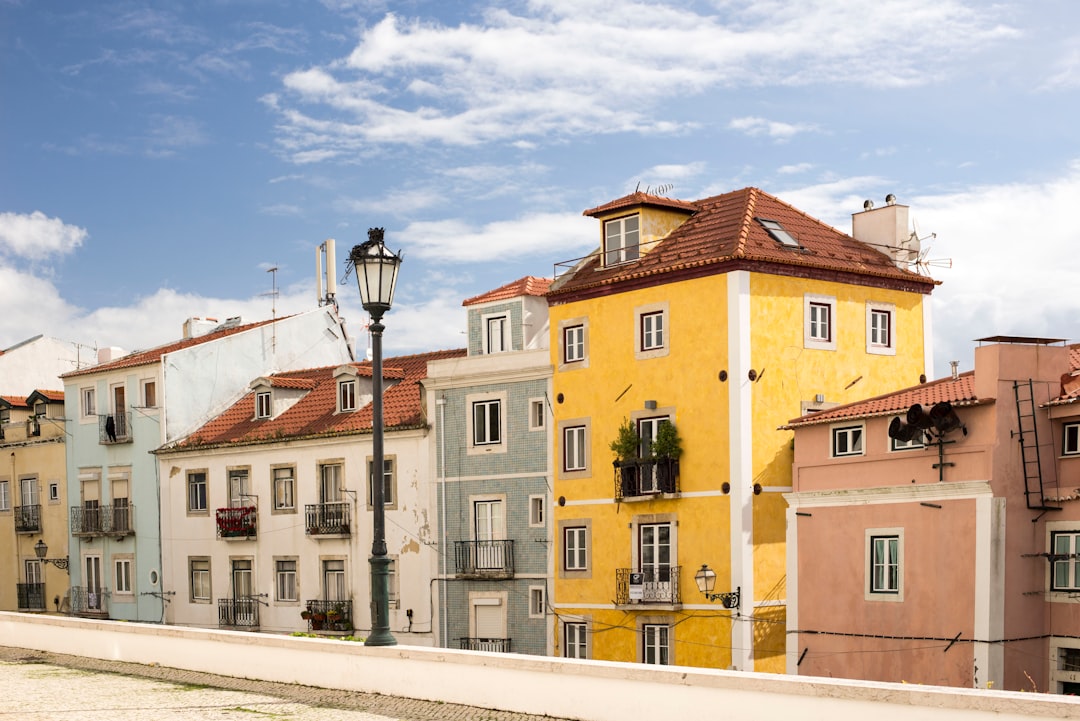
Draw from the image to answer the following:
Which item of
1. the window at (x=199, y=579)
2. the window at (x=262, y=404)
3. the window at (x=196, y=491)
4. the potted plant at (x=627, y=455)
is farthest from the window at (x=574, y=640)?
the window at (x=196, y=491)

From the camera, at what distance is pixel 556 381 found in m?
42.2

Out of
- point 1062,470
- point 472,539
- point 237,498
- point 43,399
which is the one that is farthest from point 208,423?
point 1062,470

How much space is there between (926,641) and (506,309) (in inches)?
684

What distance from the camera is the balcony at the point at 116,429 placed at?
177 feet

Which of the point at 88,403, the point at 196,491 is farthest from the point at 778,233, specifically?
the point at 88,403

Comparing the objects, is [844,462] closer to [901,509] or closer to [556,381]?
[901,509]

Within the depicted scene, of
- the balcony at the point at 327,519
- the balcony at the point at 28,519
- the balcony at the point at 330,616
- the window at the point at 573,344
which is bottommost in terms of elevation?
the balcony at the point at 330,616

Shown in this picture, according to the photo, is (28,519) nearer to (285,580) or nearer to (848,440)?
(285,580)

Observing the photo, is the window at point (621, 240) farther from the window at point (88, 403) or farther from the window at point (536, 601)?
the window at point (88, 403)

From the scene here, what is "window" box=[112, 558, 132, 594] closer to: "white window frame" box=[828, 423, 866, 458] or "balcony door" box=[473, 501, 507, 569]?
"balcony door" box=[473, 501, 507, 569]

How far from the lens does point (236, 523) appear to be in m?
49.7

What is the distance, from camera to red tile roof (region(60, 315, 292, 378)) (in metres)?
53.9

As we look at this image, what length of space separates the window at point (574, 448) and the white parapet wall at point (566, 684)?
19408 millimetres

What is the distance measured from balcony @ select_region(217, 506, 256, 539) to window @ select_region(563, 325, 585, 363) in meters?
13.8
